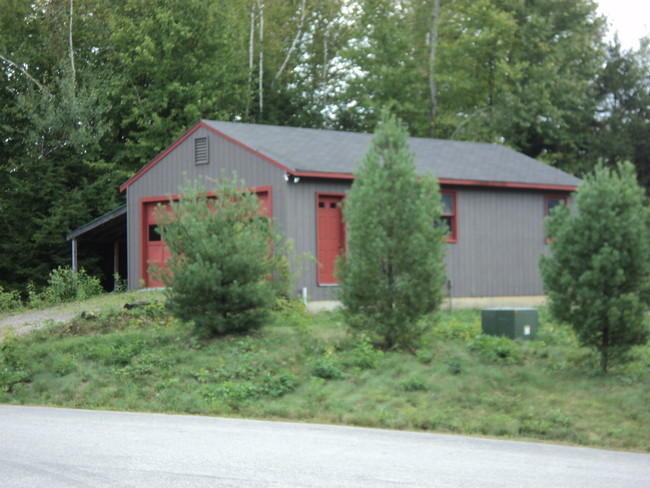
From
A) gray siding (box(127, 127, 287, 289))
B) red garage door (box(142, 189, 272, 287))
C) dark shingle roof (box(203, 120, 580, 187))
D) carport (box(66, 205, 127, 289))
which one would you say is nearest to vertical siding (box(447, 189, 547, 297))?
dark shingle roof (box(203, 120, 580, 187))

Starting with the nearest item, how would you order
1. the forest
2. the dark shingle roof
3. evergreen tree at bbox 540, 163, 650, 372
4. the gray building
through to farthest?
evergreen tree at bbox 540, 163, 650, 372 < the gray building < the dark shingle roof < the forest

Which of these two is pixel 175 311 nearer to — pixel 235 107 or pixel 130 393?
pixel 130 393

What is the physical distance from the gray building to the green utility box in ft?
15.8

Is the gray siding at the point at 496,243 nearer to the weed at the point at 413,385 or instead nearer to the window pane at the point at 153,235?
the window pane at the point at 153,235

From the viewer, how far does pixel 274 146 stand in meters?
21.8

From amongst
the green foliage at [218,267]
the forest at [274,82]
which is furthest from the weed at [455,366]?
the forest at [274,82]

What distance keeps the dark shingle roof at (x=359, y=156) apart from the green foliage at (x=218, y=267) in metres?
4.25

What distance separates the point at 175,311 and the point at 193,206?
191 centimetres

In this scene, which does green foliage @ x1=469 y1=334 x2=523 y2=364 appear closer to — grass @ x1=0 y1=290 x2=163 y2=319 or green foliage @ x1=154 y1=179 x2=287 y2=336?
green foliage @ x1=154 y1=179 x2=287 y2=336

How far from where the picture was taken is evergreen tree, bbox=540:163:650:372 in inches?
516

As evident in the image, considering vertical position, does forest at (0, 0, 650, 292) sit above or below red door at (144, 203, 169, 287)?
above

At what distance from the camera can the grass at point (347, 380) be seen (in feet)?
36.6

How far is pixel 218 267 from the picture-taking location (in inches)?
608

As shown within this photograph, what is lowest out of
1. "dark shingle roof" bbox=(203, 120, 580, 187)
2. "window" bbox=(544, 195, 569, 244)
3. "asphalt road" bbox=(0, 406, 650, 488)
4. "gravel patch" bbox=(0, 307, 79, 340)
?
"asphalt road" bbox=(0, 406, 650, 488)
